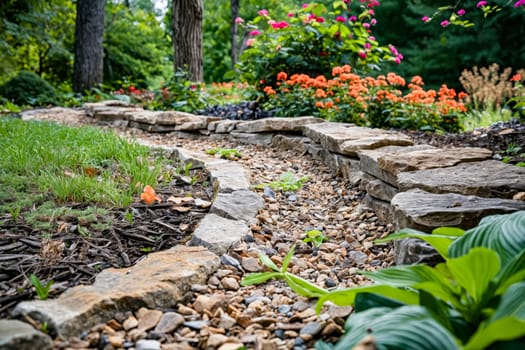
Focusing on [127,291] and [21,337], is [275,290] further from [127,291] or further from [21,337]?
[21,337]

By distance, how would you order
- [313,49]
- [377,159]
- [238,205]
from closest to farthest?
[238,205]
[377,159]
[313,49]

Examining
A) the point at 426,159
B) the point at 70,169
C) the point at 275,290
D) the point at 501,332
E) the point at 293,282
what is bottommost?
the point at 275,290

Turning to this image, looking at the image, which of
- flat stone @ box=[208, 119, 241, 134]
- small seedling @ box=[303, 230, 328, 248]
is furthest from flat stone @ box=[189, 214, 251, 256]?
flat stone @ box=[208, 119, 241, 134]

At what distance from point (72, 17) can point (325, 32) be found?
9.01 m

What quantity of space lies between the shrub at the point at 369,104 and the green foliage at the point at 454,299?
3.44 m

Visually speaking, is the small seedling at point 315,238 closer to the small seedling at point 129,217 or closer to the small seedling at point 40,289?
the small seedling at point 129,217

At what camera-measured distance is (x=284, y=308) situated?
152 cm

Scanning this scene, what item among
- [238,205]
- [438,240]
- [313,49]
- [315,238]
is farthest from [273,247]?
[313,49]

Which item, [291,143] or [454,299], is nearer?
[454,299]

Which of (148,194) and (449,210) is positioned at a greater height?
(449,210)

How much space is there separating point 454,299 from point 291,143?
123 inches

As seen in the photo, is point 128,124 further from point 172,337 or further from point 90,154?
point 172,337

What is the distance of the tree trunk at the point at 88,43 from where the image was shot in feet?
27.9

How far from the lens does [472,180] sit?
1.99 m
